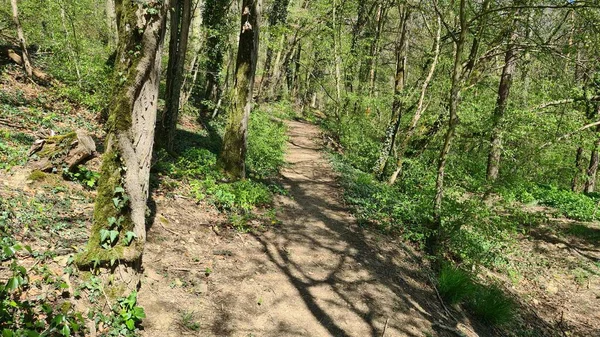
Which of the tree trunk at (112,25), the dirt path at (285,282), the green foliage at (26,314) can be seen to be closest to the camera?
the green foliage at (26,314)

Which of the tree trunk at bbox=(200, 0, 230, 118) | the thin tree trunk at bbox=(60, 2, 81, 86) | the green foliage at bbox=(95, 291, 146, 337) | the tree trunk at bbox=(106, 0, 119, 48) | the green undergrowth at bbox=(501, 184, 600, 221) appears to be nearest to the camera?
the green foliage at bbox=(95, 291, 146, 337)

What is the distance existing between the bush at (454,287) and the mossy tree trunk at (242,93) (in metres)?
4.57

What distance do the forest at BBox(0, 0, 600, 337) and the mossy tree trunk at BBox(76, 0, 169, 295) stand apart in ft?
0.07

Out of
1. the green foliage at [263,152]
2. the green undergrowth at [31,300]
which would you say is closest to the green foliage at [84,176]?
the green undergrowth at [31,300]

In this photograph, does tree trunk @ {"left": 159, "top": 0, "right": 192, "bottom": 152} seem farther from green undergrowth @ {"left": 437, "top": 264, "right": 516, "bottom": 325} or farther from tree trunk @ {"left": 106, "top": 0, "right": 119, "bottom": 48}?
green undergrowth @ {"left": 437, "top": 264, "right": 516, "bottom": 325}

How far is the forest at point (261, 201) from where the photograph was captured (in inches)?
150

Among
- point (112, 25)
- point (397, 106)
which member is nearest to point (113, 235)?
point (112, 25)

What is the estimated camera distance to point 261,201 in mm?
7602

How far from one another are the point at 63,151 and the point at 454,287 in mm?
6785

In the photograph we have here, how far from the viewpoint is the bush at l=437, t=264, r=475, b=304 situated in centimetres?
626

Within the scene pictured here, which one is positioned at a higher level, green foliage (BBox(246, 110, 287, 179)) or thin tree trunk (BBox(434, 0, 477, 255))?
thin tree trunk (BBox(434, 0, 477, 255))

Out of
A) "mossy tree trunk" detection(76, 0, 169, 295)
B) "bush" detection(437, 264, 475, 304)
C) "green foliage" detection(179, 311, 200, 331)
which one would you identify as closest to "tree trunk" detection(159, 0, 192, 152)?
"mossy tree trunk" detection(76, 0, 169, 295)

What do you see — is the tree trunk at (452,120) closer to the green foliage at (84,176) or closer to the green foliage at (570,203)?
the green foliage at (84,176)

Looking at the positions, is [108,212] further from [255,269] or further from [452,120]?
[452,120]
